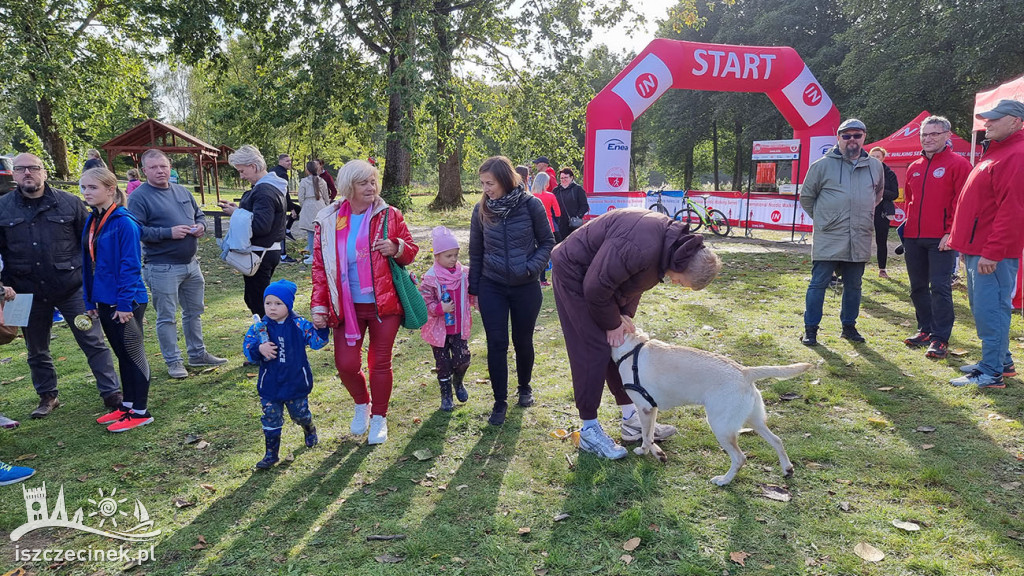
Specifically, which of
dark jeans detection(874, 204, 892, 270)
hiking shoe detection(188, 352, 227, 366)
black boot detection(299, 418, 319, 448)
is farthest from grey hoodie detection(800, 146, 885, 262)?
hiking shoe detection(188, 352, 227, 366)

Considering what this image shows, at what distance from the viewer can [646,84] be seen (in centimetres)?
1355

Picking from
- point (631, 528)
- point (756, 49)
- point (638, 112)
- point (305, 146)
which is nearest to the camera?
point (631, 528)

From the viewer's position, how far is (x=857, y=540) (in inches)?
112

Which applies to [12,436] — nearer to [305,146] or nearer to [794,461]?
[794,461]

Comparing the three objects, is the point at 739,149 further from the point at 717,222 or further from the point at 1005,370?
the point at 1005,370

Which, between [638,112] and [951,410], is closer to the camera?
[951,410]

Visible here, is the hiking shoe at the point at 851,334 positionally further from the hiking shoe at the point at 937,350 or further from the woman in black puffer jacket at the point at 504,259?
the woman in black puffer jacket at the point at 504,259

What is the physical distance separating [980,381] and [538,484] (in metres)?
3.89

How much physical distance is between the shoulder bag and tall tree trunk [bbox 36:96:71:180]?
2118 centimetres

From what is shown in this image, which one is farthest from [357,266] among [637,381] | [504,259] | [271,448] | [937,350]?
[937,350]

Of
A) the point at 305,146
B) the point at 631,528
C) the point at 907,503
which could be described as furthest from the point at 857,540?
the point at 305,146

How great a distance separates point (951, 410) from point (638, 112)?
10.7 m

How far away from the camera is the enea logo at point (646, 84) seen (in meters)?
13.5

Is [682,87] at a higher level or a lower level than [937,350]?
higher
